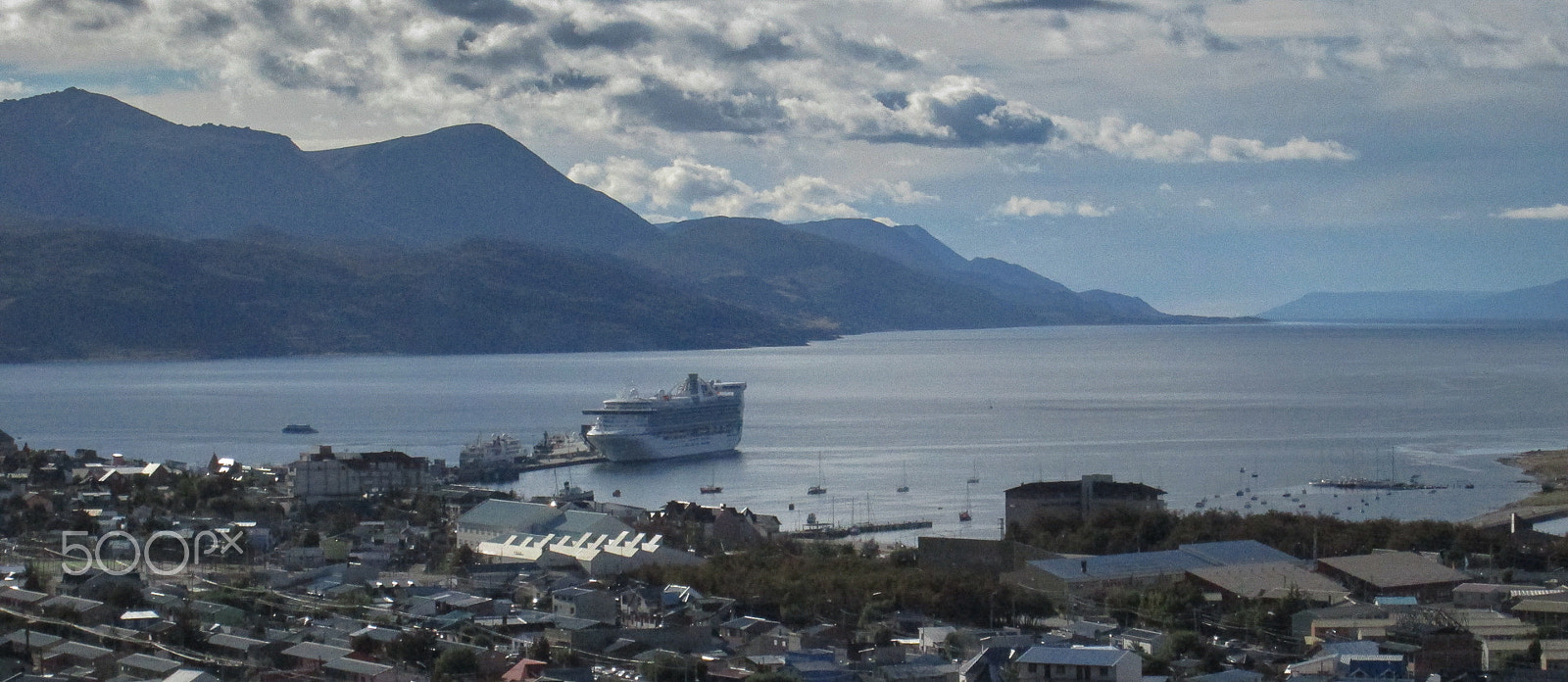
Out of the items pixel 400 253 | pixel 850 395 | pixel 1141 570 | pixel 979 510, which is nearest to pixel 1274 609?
pixel 1141 570

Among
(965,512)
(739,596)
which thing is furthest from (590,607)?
(965,512)

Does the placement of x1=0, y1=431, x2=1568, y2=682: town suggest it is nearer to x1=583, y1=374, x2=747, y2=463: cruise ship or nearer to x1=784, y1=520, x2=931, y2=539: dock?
x1=784, y1=520, x2=931, y2=539: dock

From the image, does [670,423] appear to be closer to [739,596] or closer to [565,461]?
[565,461]

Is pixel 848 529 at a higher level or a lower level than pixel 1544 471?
lower

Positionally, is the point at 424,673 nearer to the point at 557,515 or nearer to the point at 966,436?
the point at 557,515

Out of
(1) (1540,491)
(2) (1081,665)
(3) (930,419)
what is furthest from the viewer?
(3) (930,419)

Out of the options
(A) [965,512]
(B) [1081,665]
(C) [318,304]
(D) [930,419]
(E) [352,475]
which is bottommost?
(A) [965,512]

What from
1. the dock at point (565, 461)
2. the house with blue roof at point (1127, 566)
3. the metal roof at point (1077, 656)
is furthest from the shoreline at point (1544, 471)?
the metal roof at point (1077, 656)

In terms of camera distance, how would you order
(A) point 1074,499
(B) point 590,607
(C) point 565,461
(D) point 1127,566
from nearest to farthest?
(B) point 590,607 → (D) point 1127,566 → (A) point 1074,499 → (C) point 565,461
